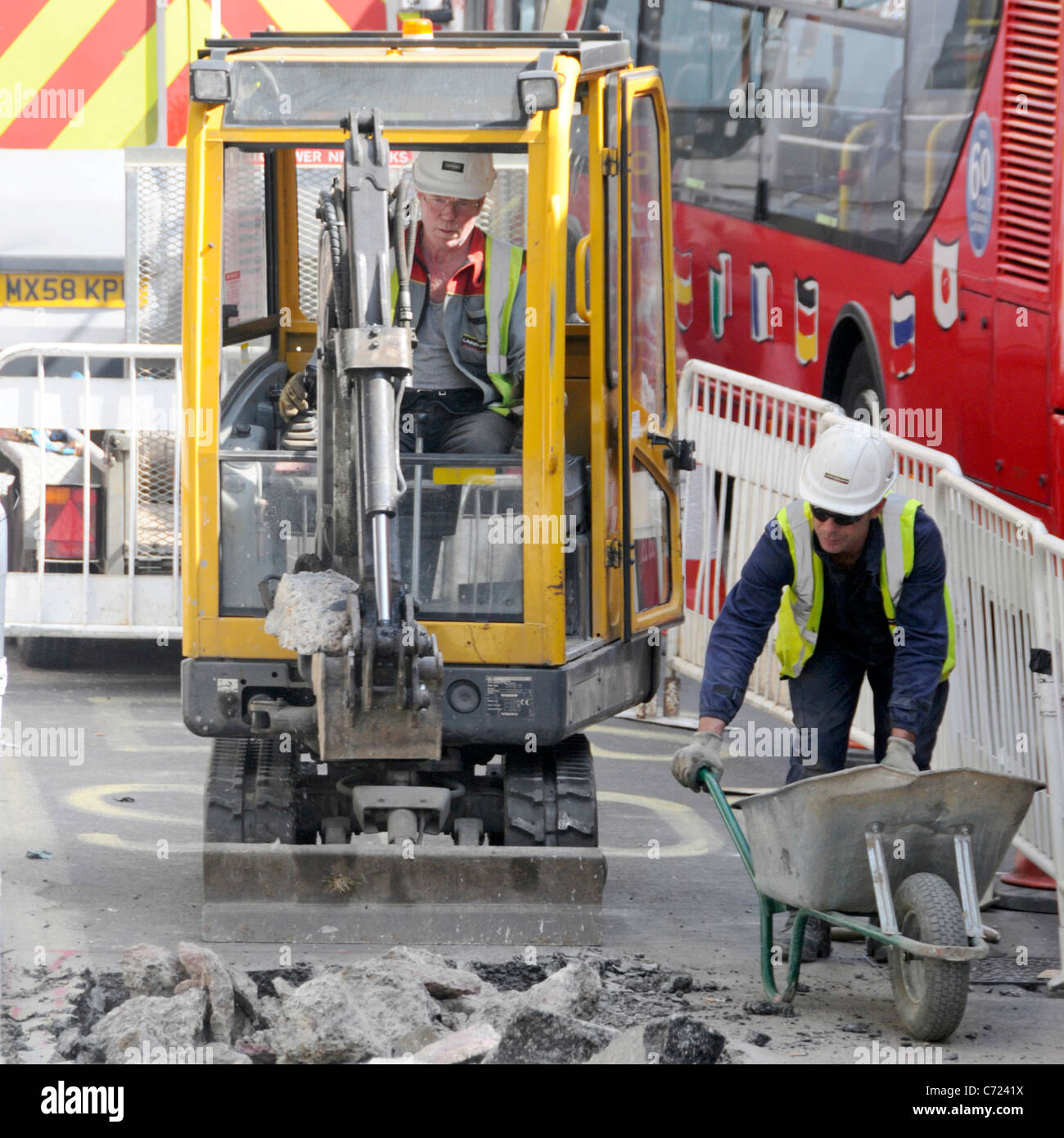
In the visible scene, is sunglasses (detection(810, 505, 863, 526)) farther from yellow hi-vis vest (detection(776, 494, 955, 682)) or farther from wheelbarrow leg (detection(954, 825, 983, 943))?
wheelbarrow leg (detection(954, 825, 983, 943))

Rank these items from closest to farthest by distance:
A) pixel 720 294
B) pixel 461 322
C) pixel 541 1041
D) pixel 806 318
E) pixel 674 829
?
pixel 541 1041
pixel 461 322
pixel 674 829
pixel 806 318
pixel 720 294

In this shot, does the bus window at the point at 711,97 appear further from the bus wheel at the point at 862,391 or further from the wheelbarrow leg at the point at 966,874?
the wheelbarrow leg at the point at 966,874

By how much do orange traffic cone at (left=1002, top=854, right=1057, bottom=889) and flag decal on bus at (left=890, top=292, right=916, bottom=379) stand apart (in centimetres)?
293

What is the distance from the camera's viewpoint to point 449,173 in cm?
604

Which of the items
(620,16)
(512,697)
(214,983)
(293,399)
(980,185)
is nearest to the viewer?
(214,983)

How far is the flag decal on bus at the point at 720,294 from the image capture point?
1127 centimetres

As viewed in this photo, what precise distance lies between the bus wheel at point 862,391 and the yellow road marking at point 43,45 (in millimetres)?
4167

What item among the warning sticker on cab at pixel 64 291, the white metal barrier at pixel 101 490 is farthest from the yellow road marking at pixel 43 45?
the white metal barrier at pixel 101 490

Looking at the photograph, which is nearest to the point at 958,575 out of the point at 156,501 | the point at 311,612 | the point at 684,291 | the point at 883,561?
the point at 883,561

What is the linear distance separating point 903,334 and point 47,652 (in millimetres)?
4720

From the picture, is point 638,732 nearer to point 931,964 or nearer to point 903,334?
point 903,334

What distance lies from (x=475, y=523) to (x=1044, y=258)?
2875mm

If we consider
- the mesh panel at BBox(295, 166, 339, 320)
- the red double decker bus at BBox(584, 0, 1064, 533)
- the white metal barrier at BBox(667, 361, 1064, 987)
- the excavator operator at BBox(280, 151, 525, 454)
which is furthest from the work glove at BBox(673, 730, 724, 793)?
the mesh panel at BBox(295, 166, 339, 320)
